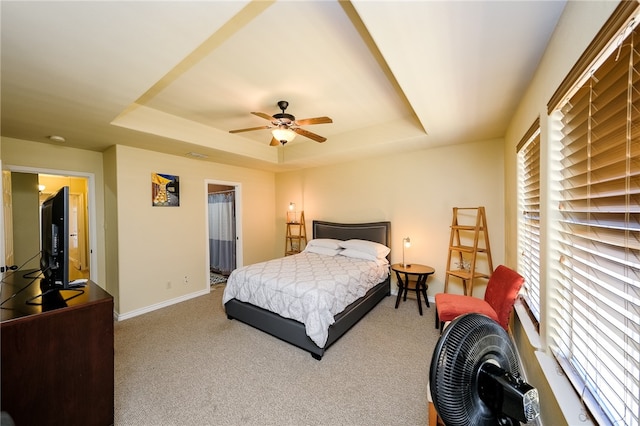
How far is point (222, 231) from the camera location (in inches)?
221

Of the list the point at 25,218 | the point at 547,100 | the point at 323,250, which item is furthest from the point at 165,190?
the point at 547,100

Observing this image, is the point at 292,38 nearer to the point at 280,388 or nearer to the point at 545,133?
the point at 545,133

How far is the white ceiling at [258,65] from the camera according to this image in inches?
48.6

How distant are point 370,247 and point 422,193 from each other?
1155mm

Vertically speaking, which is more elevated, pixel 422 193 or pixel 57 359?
pixel 422 193

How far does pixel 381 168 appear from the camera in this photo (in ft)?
13.3

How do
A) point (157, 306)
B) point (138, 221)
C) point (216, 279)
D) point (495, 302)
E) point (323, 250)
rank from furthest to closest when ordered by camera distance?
point (216, 279) < point (323, 250) < point (157, 306) < point (138, 221) < point (495, 302)

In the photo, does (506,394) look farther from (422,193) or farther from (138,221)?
(138,221)

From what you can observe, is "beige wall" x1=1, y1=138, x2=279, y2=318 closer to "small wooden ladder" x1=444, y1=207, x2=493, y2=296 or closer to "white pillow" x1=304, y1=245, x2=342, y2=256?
"white pillow" x1=304, y1=245, x2=342, y2=256

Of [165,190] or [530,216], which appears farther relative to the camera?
[165,190]

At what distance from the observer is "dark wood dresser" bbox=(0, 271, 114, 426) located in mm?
1263

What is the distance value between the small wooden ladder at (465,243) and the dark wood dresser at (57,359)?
11.3 ft

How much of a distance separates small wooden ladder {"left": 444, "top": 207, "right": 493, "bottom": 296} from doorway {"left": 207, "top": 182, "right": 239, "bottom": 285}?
12.8 ft

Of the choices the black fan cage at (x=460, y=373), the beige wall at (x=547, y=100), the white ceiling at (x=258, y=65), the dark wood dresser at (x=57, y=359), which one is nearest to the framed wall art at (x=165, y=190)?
the white ceiling at (x=258, y=65)
